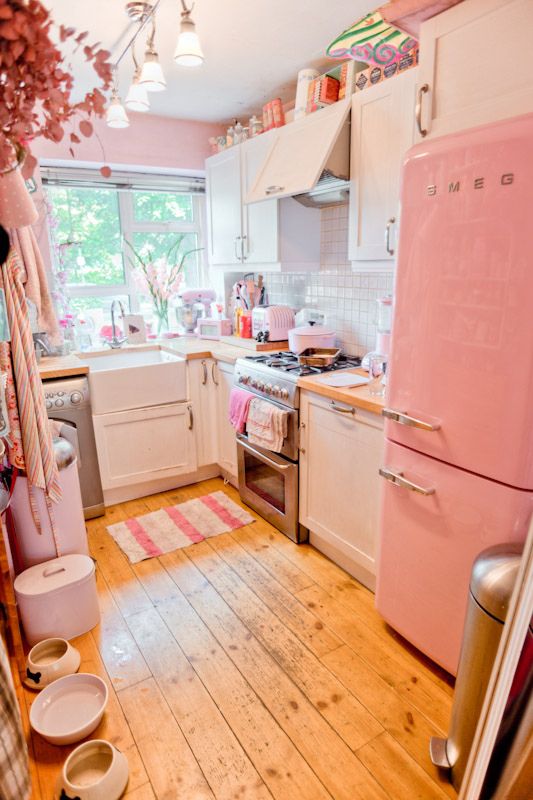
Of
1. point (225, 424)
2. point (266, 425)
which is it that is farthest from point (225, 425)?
point (266, 425)

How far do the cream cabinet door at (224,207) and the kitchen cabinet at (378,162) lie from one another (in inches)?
43.9

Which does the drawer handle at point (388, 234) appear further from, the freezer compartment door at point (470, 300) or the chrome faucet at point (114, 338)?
the chrome faucet at point (114, 338)

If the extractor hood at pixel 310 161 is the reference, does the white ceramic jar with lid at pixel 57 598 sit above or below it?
below

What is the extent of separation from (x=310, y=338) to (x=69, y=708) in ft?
6.51

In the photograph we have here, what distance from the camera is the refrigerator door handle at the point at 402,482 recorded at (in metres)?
1.61

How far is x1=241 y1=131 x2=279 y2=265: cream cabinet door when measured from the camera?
2.85m

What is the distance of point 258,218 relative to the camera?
300 cm

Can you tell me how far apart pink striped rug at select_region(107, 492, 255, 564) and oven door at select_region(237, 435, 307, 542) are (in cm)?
14

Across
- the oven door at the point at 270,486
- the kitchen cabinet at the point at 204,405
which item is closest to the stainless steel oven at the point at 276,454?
the oven door at the point at 270,486

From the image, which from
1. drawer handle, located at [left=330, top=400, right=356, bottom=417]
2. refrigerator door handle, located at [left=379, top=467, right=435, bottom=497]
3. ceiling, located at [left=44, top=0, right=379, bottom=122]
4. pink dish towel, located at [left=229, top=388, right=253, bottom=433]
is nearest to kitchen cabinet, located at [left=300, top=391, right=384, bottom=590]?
drawer handle, located at [left=330, top=400, right=356, bottom=417]

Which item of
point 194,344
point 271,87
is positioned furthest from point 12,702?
point 271,87

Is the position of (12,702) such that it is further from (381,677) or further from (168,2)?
(168,2)

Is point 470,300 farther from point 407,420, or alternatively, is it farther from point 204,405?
point 204,405

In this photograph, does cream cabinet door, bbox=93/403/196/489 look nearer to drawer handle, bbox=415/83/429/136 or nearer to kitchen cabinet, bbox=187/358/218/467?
kitchen cabinet, bbox=187/358/218/467
